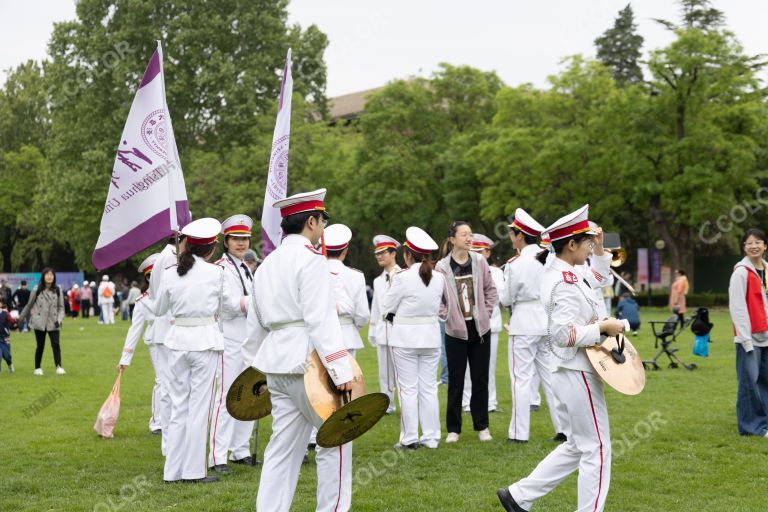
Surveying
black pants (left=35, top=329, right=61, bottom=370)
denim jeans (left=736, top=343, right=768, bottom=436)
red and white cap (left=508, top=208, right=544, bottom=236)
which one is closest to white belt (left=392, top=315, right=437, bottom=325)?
red and white cap (left=508, top=208, right=544, bottom=236)

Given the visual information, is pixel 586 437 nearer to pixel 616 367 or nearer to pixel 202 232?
pixel 616 367

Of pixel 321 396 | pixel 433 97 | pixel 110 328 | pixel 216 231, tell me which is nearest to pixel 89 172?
pixel 110 328

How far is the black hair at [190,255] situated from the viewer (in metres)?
7.89

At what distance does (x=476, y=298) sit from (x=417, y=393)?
1.18m

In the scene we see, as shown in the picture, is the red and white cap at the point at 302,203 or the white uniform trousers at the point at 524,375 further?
the white uniform trousers at the point at 524,375

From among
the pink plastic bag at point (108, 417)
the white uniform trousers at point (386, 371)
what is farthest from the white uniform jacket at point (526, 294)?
the pink plastic bag at point (108, 417)

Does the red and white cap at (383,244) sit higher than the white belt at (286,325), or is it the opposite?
the red and white cap at (383,244)

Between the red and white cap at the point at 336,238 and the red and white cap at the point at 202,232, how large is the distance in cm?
212

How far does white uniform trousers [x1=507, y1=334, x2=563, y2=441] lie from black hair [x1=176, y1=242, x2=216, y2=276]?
3615 mm

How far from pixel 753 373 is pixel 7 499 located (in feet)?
23.9

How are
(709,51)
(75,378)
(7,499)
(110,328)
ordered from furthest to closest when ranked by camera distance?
(709,51), (110,328), (75,378), (7,499)

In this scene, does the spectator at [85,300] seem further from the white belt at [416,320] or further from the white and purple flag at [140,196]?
the white and purple flag at [140,196]

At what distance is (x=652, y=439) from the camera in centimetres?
973

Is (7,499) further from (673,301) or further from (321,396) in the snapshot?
(673,301)
